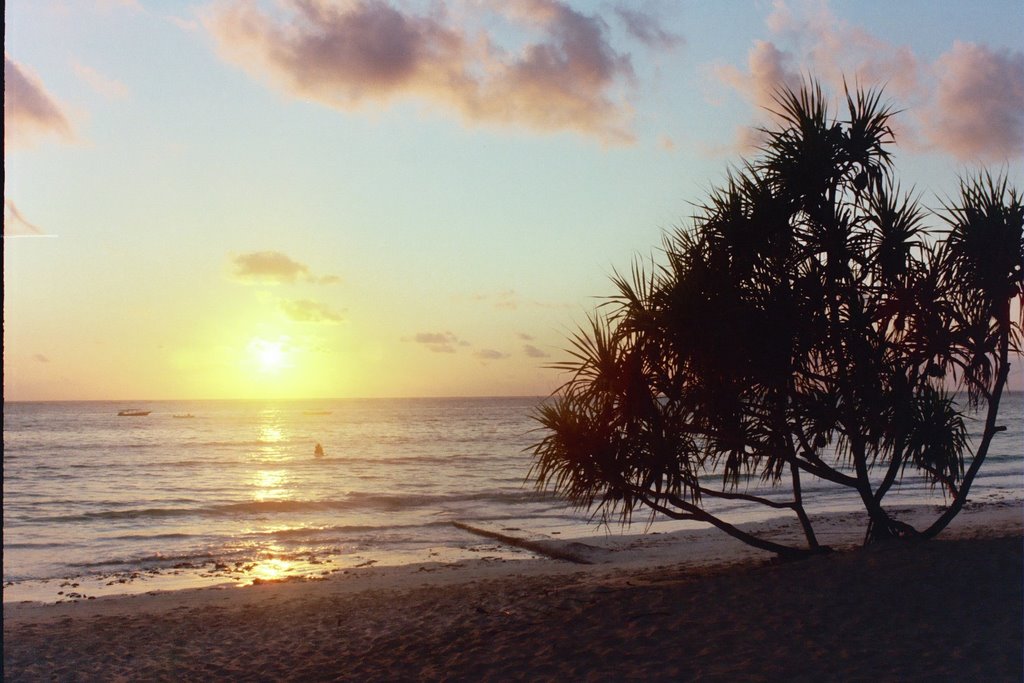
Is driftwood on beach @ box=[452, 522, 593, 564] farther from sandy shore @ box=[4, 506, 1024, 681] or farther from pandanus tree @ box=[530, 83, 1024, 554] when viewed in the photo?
pandanus tree @ box=[530, 83, 1024, 554]

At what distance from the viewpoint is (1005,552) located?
323 inches

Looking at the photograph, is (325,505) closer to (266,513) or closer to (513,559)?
(266,513)

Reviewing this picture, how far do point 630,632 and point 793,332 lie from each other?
11.9 feet

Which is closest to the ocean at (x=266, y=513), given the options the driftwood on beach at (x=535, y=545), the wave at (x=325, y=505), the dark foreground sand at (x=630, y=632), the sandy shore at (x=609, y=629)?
the wave at (x=325, y=505)

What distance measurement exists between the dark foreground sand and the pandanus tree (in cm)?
114

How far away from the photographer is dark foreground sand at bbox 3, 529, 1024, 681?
6.27 meters

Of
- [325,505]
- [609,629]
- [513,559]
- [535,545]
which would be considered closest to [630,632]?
[609,629]

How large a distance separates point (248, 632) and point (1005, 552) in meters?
8.07

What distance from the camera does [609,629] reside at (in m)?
7.55

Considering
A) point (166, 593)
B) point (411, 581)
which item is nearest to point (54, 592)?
point (166, 593)

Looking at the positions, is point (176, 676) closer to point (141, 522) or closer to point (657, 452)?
point (657, 452)

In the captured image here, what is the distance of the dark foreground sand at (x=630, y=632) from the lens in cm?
627

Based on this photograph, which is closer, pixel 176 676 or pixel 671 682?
pixel 671 682

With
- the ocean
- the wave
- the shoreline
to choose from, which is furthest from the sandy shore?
the wave
